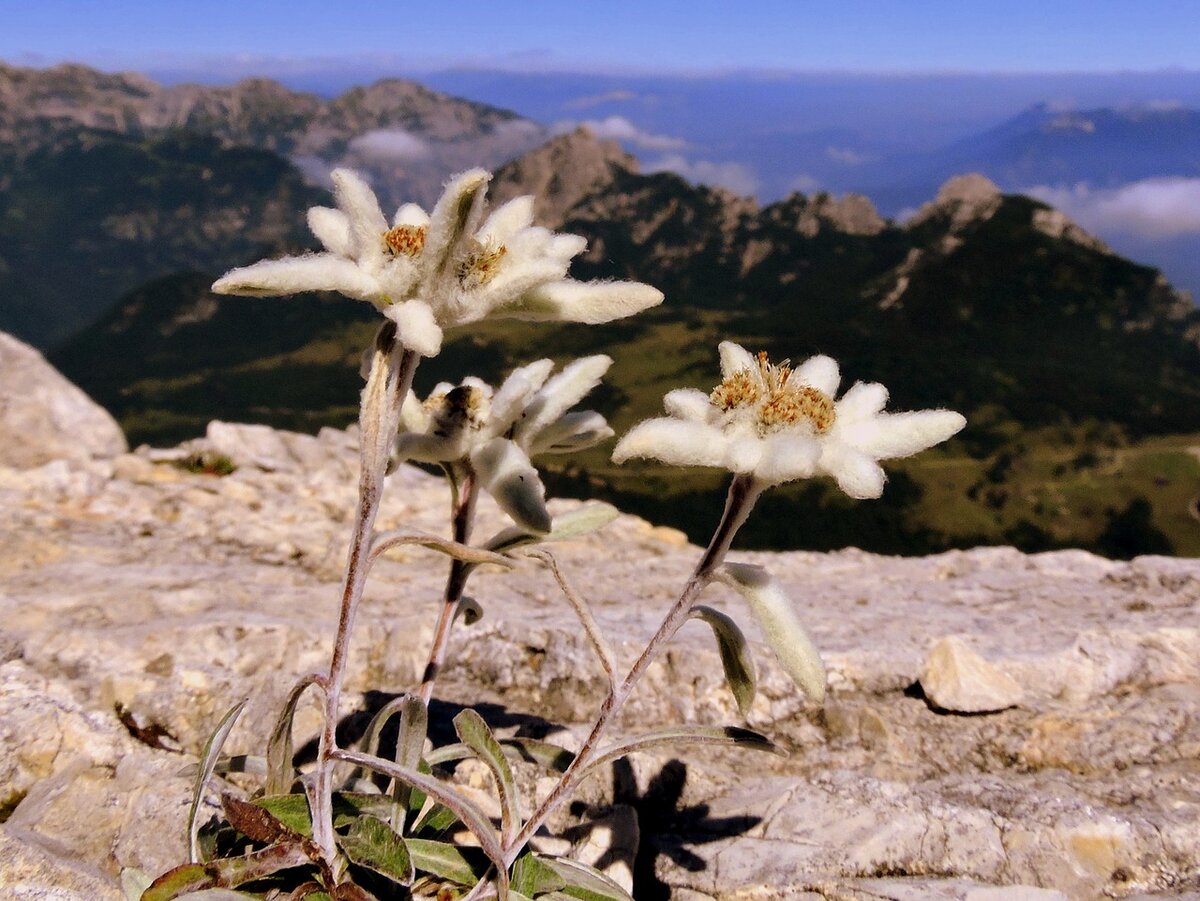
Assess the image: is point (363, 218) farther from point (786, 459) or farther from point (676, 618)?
point (676, 618)

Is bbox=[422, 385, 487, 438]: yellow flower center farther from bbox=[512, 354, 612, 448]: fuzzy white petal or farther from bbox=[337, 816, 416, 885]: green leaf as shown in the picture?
bbox=[337, 816, 416, 885]: green leaf

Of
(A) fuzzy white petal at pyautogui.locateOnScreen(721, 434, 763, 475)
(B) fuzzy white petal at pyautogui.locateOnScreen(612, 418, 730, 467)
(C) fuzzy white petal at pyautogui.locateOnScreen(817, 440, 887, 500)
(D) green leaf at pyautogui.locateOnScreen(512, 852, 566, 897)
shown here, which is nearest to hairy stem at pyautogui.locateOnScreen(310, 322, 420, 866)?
(B) fuzzy white petal at pyautogui.locateOnScreen(612, 418, 730, 467)

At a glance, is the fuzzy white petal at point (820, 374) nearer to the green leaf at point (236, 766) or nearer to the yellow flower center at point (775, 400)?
the yellow flower center at point (775, 400)

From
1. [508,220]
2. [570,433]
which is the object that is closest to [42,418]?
[570,433]

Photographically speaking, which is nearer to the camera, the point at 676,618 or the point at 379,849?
the point at 676,618

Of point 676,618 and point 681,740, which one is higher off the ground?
point 676,618

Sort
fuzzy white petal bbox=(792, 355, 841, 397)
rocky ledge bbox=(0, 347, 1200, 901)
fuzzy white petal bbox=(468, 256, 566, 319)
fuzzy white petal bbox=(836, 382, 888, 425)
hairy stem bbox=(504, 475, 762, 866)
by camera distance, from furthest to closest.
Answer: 1. rocky ledge bbox=(0, 347, 1200, 901)
2. fuzzy white petal bbox=(792, 355, 841, 397)
3. fuzzy white petal bbox=(836, 382, 888, 425)
4. hairy stem bbox=(504, 475, 762, 866)
5. fuzzy white petal bbox=(468, 256, 566, 319)
